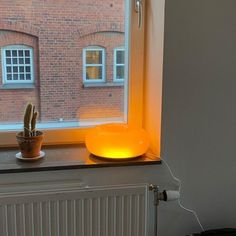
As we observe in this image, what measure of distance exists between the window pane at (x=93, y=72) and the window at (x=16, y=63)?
27cm

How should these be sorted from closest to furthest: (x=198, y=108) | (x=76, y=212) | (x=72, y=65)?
(x=76, y=212) → (x=198, y=108) → (x=72, y=65)

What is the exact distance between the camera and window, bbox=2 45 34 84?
1.83 metres

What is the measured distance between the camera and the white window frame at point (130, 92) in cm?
189

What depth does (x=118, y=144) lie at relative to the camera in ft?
5.74

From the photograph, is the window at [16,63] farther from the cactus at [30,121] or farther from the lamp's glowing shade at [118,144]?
the lamp's glowing shade at [118,144]

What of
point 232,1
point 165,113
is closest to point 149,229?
point 165,113

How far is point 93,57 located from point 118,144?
0.46 m

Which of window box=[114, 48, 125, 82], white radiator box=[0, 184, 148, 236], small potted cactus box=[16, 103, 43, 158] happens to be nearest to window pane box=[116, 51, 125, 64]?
window box=[114, 48, 125, 82]

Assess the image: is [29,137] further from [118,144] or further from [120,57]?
[120,57]

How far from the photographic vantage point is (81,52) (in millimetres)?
1898

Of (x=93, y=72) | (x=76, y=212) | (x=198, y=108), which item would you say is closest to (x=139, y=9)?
(x=93, y=72)

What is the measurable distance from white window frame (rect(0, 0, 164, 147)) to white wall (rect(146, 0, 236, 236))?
0.05m

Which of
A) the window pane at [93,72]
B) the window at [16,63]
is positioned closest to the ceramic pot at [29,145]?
the window at [16,63]

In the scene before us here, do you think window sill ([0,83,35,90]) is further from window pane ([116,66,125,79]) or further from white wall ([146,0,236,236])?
white wall ([146,0,236,236])
